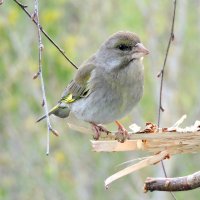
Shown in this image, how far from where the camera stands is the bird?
5211 mm

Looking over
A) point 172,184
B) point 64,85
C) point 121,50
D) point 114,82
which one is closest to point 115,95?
point 114,82

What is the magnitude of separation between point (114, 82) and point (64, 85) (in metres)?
4.56

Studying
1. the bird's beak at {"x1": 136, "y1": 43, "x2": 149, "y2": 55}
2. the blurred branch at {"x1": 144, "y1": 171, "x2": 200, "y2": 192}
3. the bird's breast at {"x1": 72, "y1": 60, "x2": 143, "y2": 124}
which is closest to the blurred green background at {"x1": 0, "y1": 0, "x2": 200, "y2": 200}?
the bird's breast at {"x1": 72, "y1": 60, "x2": 143, "y2": 124}

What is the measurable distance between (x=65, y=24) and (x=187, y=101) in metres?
2.35

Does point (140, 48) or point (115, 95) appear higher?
point (140, 48)

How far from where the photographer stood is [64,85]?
981 centimetres

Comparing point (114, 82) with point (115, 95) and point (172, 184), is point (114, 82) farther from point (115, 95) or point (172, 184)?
point (172, 184)

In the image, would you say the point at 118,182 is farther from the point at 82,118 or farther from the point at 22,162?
the point at 82,118

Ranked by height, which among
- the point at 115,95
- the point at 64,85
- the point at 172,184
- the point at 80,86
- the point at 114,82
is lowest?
the point at 172,184

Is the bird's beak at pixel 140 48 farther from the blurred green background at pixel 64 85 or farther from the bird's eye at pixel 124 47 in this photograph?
the blurred green background at pixel 64 85

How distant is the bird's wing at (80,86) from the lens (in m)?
5.65

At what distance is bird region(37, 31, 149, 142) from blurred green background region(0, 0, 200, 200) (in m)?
3.52

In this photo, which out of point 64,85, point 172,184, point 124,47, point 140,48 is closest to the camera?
point 172,184

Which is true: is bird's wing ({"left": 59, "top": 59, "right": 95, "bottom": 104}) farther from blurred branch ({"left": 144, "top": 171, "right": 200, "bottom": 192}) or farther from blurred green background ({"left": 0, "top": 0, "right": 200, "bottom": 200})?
blurred green background ({"left": 0, "top": 0, "right": 200, "bottom": 200})
